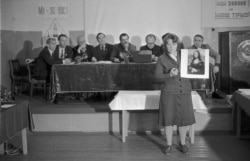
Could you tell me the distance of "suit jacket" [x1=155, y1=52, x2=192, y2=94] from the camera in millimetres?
3961

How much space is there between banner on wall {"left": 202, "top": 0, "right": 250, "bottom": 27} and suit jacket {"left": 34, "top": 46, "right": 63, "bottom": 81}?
3361mm

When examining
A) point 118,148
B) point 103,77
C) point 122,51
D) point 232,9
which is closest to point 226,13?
point 232,9

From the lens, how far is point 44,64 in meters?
6.66

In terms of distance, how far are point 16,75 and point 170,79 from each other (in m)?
4.53

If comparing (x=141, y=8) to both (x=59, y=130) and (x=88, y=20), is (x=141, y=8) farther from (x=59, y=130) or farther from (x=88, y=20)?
(x=59, y=130)

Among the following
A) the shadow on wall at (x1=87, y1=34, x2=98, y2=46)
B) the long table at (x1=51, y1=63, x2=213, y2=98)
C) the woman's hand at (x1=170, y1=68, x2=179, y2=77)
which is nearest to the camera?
the woman's hand at (x1=170, y1=68, x2=179, y2=77)

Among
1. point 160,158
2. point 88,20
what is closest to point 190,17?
point 88,20

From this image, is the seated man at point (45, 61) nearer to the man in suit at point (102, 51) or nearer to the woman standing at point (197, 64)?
the man in suit at point (102, 51)

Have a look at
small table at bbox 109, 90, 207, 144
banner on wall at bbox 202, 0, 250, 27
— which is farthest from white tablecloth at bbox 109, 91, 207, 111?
banner on wall at bbox 202, 0, 250, 27

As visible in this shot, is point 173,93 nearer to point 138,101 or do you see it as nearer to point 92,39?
point 138,101

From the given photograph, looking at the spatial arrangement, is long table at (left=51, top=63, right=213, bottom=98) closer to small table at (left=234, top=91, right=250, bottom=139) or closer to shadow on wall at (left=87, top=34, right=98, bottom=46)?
small table at (left=234, top=91, right=250, bottom=139)

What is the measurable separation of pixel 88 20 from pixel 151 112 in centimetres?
343

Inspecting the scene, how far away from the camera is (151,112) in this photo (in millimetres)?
5273

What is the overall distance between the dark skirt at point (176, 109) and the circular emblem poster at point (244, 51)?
3201 mm
